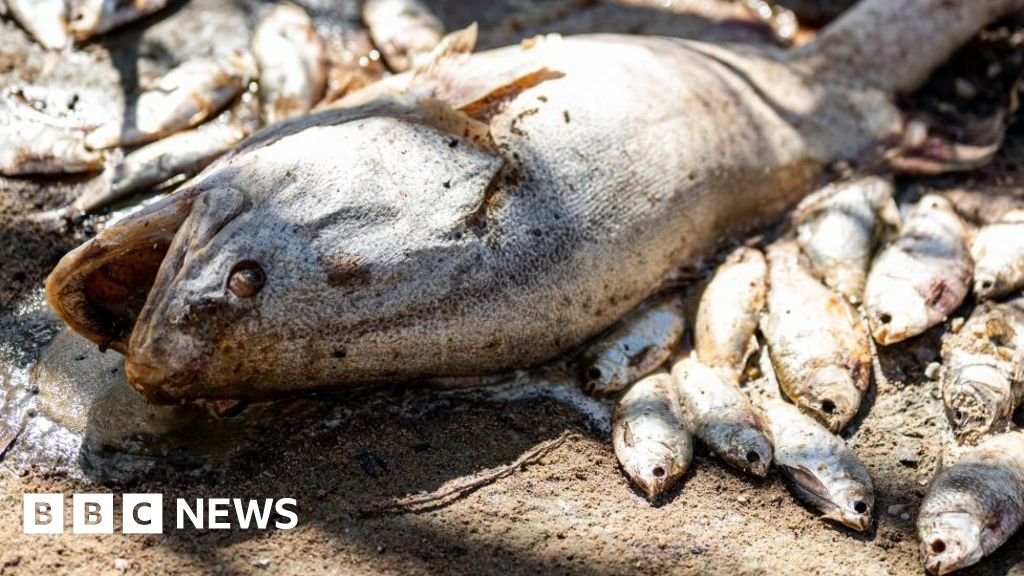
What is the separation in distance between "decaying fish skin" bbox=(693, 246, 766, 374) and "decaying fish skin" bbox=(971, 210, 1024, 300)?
784 mm

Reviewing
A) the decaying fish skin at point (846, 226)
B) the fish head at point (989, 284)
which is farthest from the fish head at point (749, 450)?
the fish head at point (989, 284)

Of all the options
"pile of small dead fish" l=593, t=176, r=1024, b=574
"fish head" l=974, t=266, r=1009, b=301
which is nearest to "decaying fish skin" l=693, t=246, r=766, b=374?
"pile of small dead fish" l=593, t=176, r=1024, b=574

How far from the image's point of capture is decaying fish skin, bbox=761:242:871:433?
3.99 meters

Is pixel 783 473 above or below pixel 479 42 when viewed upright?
below

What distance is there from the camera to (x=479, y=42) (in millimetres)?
5676

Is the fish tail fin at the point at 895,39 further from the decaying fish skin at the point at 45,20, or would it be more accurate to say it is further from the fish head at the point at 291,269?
the decaying fish skin at the point at 45,20

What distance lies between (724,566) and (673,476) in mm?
337

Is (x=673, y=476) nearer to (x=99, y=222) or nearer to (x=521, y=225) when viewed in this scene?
(x=521, y=225)

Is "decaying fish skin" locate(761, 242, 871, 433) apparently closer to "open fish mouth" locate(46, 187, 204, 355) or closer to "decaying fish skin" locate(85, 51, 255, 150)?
"open fish mouth" locate(46, 187, 204, 355)

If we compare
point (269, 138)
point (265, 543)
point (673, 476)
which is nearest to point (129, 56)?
point (269, 138)

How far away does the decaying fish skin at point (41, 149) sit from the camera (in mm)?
4730

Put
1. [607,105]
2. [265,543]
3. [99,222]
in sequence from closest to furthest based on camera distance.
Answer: [265,543]
[607,105]
[99,222]

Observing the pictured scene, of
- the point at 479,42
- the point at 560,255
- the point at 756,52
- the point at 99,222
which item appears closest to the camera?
the point at 560,255

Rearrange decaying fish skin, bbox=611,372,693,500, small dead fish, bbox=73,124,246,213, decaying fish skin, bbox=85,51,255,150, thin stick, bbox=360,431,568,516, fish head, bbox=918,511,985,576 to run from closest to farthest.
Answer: fish head, bbox=918,511,985,576 < thin stick, bbox=360,431,568,516 < decaying fish skin, bbox=611,372,693,500 < small dead fish, bbox=73,124,246,213 < decaying fish skin, bbox=85,51,255,150
